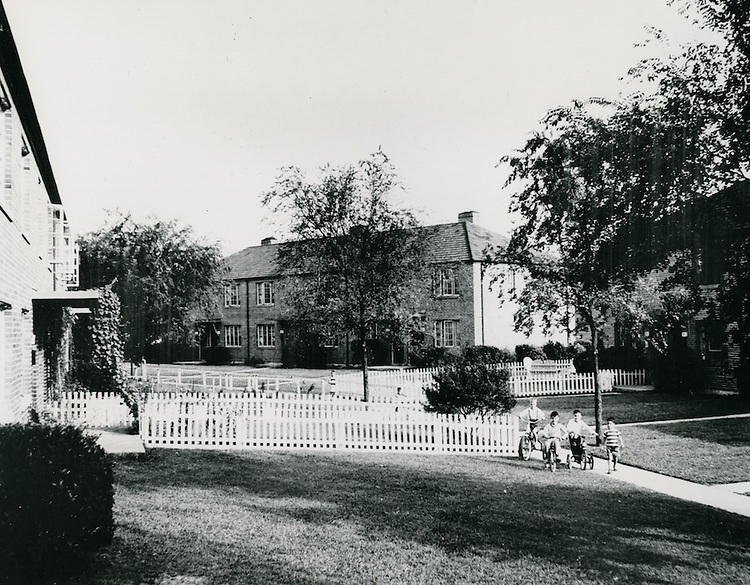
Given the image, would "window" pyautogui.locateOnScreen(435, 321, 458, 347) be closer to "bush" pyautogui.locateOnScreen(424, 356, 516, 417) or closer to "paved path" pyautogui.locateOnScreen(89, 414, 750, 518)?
"bush" pyautogui.locateOnScreen(424, 356, 516, 417)

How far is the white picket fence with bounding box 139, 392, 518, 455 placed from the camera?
49.0 feet

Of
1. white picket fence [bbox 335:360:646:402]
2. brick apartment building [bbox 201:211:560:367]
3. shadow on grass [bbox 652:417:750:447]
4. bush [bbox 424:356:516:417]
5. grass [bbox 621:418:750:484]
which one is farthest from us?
brick apartment building [bbox 201:211:560:367]

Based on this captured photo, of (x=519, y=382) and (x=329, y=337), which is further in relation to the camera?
(x=519, y=382)

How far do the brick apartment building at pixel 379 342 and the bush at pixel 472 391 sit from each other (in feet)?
44.9

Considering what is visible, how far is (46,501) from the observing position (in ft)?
19.3

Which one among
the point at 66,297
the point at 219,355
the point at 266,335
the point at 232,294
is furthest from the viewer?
the point at 232,294

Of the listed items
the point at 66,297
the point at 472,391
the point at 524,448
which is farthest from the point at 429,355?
the point at 66,297

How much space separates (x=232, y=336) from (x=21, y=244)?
41662 millimetres

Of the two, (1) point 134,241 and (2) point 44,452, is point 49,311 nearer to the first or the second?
(2) point 44,452

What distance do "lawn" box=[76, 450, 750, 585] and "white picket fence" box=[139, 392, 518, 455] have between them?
2.31 metres

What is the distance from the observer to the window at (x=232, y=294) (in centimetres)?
5200

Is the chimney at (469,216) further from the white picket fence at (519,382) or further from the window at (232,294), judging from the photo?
the window at (232,294)

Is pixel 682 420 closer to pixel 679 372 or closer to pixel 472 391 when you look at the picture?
pixel 472 391

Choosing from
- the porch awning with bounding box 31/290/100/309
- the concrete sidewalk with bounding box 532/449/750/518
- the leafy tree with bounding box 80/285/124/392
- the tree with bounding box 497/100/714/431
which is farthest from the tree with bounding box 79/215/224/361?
the concrete sidewalk with bounding box 532/449/750/518
